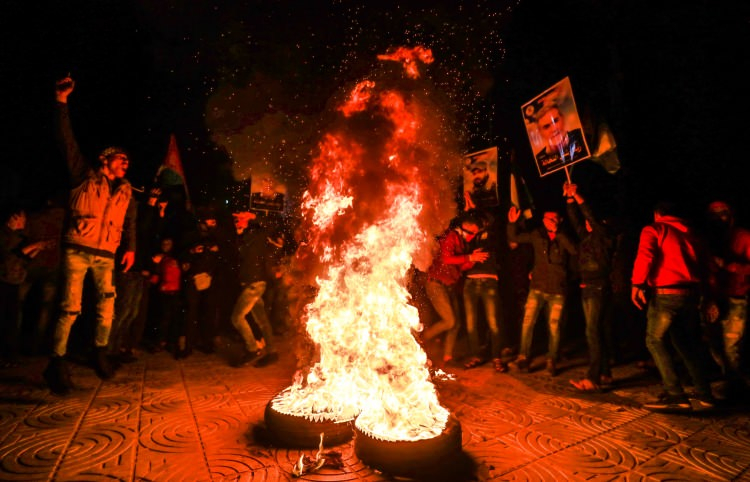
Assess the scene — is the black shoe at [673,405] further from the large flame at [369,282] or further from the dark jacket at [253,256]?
the dark jacket at [253,256]

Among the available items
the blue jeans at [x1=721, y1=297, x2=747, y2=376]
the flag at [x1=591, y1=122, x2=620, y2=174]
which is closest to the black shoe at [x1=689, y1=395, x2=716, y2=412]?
the blue jeans at [x1=721, y1=297, x2=747, y2=376]

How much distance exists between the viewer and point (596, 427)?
431cm

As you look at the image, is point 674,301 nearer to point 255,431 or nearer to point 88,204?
point 255,431

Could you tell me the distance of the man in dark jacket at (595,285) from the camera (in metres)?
5.93

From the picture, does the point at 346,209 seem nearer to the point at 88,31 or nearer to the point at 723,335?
the point at 723,335

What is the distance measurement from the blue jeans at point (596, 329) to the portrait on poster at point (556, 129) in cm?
286

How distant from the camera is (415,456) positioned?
305cm

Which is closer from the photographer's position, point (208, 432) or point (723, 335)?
point (208, 432)

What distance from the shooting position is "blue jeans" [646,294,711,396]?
16.2ft

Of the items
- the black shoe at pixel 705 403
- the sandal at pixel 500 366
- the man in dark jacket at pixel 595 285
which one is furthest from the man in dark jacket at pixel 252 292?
the black shoe at pixel 705 403

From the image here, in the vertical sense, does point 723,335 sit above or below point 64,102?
below

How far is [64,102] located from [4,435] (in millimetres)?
3812

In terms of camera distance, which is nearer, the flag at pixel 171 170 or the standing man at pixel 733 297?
the standing man at pixel 733 297

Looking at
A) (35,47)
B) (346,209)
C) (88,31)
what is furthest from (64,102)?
(88,31)
